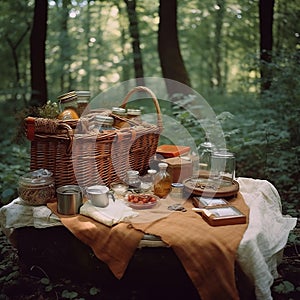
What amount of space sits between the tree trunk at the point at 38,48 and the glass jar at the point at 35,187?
312 centimetres

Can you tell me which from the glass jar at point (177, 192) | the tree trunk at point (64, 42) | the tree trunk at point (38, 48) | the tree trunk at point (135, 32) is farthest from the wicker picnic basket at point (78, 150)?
the tree trunk at point (64, 42)

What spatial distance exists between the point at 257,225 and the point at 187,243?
1.07 ft

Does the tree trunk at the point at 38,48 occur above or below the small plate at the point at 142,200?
above

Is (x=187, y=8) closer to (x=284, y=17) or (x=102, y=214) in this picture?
(x=284, y=17)

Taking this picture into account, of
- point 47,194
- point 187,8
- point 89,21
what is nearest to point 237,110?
point 187,8

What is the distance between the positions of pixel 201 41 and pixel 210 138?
18.6 feet

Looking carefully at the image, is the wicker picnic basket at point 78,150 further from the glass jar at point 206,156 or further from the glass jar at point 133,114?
the glass jar at point 206,156

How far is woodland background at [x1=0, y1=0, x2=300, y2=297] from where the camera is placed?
323 centimetres

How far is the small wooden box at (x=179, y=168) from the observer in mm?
1985

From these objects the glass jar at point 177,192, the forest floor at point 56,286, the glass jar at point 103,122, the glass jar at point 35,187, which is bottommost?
the forest floor at point 56,286

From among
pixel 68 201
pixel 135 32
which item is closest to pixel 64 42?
pixel 135 32

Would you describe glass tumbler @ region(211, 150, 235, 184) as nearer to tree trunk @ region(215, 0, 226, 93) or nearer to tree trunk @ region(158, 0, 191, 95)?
tree trunk @ region(158, 0, 191, 95)

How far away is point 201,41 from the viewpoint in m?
8.21

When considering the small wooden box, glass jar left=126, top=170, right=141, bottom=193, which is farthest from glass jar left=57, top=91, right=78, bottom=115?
the small wooden box
